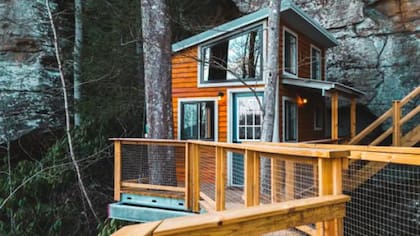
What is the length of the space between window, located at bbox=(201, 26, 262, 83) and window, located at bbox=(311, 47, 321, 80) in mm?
3153

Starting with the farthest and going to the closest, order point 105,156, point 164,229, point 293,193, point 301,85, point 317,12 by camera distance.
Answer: point 317,12
point 105,156
point 301,85
point 293,193
point 164,229

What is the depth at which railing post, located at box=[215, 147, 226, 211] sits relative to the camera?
165 inches

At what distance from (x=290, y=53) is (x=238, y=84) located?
1.89 meters

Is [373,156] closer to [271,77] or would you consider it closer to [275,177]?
[275,177]

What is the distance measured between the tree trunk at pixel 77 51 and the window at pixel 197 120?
3.64m

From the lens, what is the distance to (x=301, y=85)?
318 inches

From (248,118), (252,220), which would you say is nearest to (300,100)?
(248,118)

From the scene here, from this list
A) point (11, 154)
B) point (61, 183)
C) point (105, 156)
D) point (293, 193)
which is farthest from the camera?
point (11, 154)

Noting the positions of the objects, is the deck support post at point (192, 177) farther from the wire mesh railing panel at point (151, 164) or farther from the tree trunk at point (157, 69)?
the tree trunk at point (157, 69)

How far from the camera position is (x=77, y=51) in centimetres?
1077

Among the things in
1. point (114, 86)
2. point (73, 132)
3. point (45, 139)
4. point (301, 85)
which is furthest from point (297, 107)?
point (45, 139)

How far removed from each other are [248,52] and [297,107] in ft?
6.60

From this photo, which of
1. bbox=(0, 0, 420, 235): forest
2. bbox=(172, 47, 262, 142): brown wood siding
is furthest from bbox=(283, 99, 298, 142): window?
bbox=(0, 0, 420, 235): forest

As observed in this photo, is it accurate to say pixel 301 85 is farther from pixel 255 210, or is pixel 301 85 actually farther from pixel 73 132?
pixel 255 210
